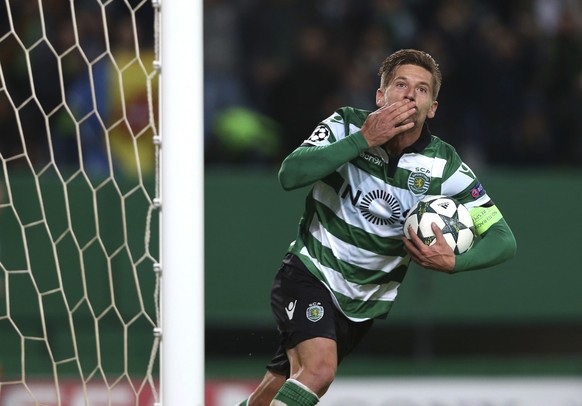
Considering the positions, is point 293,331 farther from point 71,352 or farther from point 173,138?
point 71,352

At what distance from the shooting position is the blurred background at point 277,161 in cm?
777

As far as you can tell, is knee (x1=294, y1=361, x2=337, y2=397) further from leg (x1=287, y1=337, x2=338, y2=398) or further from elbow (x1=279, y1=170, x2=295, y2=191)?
elbow (x1=279, y1=170, x2=295, y2=191)

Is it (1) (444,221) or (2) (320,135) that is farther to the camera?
(2) (320,135)

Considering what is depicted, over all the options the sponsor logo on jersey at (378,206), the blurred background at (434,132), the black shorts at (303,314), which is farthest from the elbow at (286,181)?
the blurred background at (434,132)

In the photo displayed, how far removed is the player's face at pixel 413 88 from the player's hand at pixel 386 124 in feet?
0.27

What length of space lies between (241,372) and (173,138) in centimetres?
458

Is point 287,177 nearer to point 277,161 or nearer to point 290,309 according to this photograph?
point 290,309

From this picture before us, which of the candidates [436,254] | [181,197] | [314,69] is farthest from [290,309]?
[314,69]

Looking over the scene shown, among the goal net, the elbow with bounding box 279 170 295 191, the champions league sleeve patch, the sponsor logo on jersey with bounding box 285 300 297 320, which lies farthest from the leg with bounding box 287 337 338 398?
the goal net

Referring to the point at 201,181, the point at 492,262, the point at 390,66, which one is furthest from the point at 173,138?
the point at 492,262

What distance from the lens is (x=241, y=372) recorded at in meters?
8.09

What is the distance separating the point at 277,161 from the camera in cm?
846

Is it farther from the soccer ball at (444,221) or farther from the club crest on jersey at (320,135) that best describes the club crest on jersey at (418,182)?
the club crest on jersey at (320,135)

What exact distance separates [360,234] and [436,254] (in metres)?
0.37
